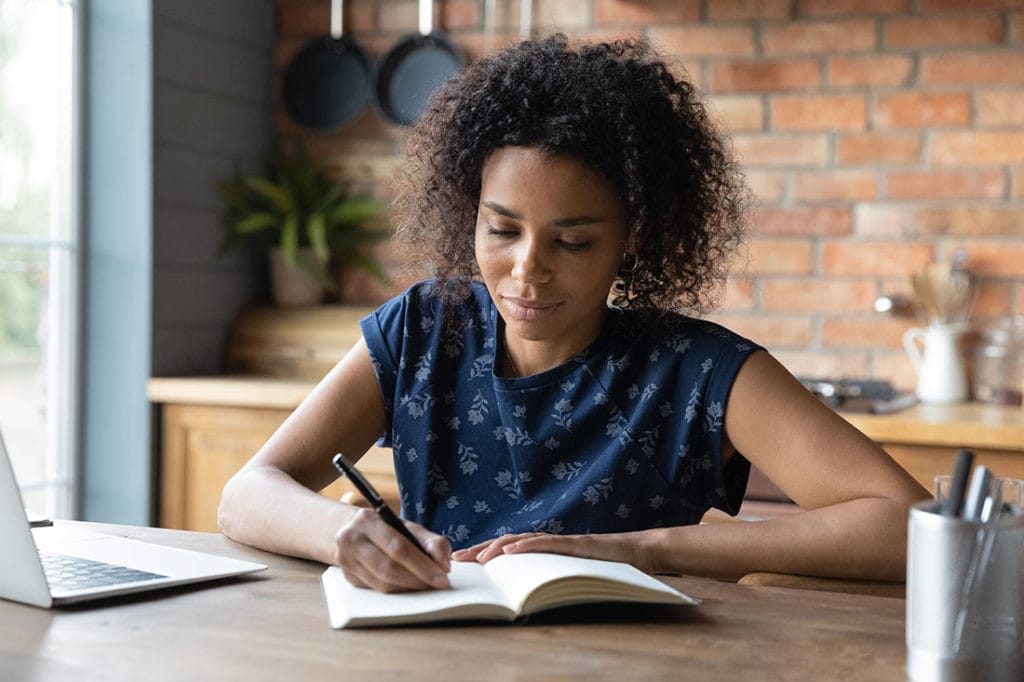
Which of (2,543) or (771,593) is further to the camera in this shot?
(771,593)

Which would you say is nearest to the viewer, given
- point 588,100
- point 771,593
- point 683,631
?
point 683,631

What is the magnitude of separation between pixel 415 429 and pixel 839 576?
2.12 feet

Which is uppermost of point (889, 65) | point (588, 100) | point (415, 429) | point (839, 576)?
point (889, 65)

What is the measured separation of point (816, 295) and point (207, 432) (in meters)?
1.58

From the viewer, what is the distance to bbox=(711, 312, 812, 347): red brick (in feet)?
10.4

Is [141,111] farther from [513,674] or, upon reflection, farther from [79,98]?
[513,674]

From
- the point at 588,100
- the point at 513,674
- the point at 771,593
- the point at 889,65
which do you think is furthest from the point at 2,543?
the point at 889,65

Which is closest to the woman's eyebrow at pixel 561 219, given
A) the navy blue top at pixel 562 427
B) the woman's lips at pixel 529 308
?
the woman's lips at pixel 529 308

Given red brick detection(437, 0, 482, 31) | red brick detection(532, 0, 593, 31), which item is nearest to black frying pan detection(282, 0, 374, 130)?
red brick detection(437, 0, 482, 31)

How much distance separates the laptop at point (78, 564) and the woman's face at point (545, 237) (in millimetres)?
504

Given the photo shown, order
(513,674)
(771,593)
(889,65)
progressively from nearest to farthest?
(513,674) → (771,593) → (889,65)

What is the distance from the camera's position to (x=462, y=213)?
1.89 metres

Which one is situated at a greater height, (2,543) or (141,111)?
(141,111)

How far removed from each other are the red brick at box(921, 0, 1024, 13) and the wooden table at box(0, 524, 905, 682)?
2.11m
